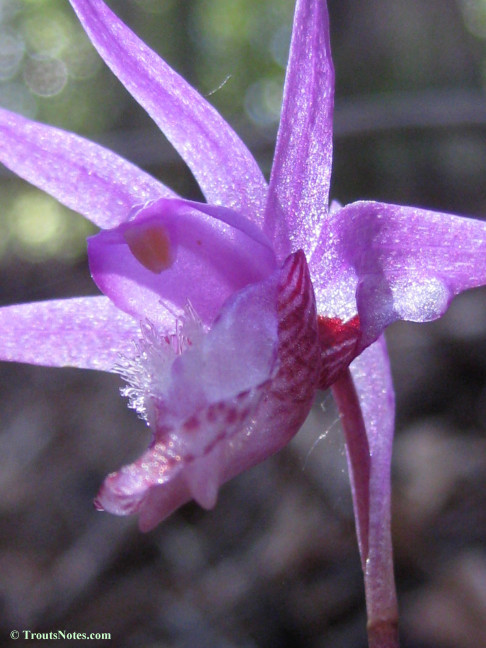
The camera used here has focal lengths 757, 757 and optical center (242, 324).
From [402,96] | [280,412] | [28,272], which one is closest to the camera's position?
[280,412]

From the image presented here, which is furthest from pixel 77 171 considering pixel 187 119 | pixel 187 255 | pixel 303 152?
pixel 303 152

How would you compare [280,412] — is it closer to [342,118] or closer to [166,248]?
[166,248]

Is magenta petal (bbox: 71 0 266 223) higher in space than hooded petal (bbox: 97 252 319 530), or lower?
higher

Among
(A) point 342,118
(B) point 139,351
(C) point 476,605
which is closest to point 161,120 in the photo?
(B) point 139,351

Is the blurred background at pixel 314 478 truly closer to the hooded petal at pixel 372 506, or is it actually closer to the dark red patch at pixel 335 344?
the hooded petal at pixel 372 506

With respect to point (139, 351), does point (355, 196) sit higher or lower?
higher

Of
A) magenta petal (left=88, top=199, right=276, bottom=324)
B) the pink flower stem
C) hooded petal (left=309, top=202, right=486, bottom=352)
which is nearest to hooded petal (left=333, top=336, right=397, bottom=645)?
the pink flower stem

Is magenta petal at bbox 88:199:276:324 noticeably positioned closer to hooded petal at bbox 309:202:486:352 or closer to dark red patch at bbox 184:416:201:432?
hooded petal at bbox 309:202:486:352
